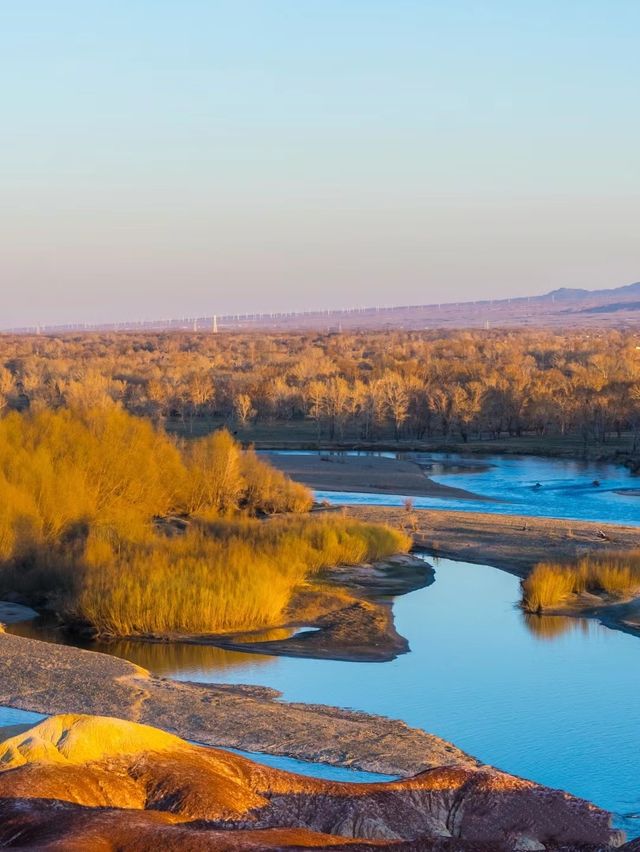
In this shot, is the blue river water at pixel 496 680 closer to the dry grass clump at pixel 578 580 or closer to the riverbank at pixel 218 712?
→ the riverbank at pixel 218 712

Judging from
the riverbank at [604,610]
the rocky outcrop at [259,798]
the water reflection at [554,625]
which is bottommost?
the water reflection at [554,625]

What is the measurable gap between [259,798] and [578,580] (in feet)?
50.3

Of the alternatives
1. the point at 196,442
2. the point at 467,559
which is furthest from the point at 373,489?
the point at 467,559

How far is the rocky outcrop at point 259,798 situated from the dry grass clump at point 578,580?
12.6m

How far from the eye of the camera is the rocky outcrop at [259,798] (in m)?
9.63

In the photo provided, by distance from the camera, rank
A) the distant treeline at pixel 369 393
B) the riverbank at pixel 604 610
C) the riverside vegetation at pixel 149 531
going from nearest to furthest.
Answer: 1. the riverside vegetation at pixel 149 531
2. the riverbank at pixel 604 610
3. the distant treeline at pixel 369 393

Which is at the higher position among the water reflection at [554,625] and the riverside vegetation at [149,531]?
the riverside vegetation at [149,531]

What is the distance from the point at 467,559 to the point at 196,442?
989 centimetres

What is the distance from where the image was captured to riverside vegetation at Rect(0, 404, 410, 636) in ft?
70.3

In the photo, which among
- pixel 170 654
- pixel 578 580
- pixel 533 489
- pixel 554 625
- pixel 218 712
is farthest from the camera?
pixel 533 489

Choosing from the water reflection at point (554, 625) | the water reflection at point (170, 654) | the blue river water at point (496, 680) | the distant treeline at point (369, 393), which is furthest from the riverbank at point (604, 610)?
the distant treeline at point (369, 393)

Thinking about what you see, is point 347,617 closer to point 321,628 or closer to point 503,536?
point 321,628

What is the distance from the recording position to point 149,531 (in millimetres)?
27234

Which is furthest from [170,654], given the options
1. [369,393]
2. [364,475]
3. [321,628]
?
[369,393]
